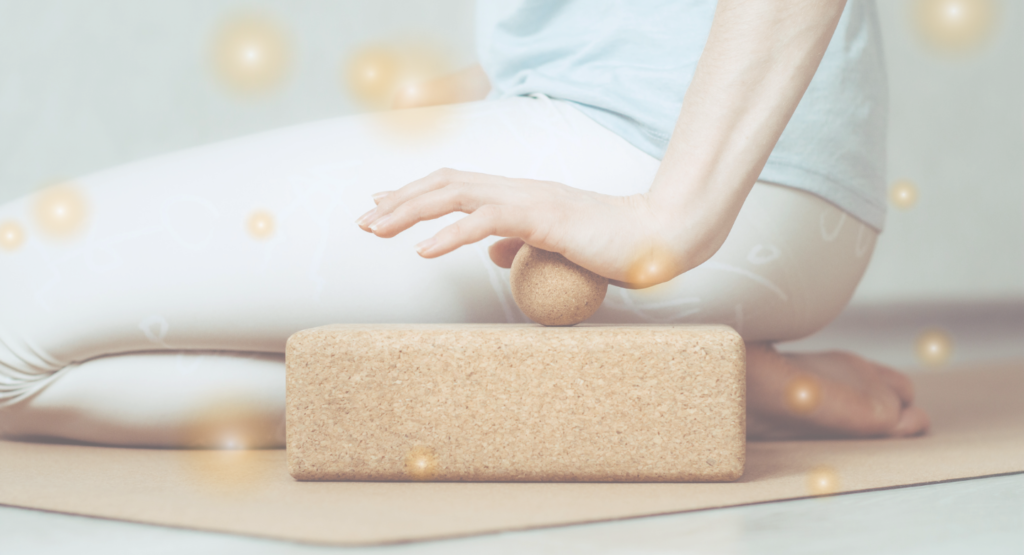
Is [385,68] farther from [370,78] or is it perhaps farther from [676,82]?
[676,82]

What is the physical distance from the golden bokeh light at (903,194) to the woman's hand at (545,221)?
112 inches

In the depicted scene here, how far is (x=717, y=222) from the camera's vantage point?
0.69 meters

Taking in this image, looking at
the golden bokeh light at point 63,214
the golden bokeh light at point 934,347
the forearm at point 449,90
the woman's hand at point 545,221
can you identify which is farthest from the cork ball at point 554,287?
the golden bokeh light at point 934,347

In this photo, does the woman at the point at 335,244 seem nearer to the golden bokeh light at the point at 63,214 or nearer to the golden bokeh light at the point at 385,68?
the golden bokeh light at the point at 63,214

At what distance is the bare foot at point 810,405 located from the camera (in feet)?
3.19

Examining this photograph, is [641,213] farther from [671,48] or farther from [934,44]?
[934,44]

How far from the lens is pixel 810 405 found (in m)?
0.97

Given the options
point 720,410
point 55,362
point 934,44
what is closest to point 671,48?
point 720,410

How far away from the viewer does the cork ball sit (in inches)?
27.7

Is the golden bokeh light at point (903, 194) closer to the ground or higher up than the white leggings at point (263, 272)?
higher up

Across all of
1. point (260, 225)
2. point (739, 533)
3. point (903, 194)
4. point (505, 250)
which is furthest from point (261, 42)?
point (903, 194)

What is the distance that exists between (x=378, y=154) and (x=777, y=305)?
18.0 inches

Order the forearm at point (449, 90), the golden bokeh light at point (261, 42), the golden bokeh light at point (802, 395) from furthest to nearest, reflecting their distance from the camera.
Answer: the golden bokeh light at point (261, 42) < the forearm at point (449, 90) < the golden bokeh light at point (802, 395)

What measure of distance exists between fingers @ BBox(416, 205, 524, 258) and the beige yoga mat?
0.62ft
